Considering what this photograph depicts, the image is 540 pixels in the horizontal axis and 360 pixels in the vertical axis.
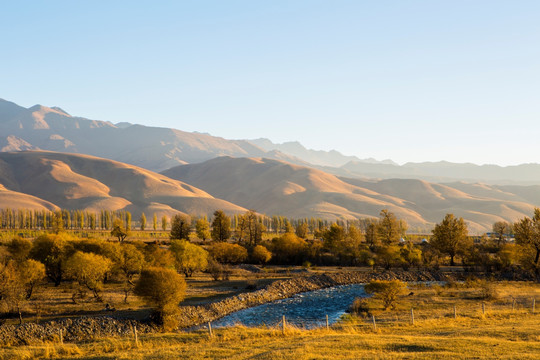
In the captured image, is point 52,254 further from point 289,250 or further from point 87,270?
point 289,250

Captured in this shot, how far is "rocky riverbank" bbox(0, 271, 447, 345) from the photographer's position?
36094 mm

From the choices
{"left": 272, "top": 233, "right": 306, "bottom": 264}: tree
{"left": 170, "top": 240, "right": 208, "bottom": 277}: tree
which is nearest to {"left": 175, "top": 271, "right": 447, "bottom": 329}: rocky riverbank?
{"left": 170, "top": 240, "right": 208, "bottom": 277}: tree

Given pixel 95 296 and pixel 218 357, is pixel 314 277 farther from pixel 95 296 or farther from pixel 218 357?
pixel 218 357

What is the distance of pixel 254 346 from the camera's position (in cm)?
2534

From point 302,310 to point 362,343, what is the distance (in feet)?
89.9

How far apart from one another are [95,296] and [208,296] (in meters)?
14.6

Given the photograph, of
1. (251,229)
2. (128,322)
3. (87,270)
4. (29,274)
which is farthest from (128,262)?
(251,229)

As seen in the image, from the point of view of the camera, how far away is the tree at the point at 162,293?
136ft

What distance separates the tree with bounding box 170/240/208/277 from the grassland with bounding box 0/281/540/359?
3827cm

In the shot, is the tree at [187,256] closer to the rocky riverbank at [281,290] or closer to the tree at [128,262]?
the tree at [128,262]

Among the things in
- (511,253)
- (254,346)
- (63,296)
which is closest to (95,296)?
(63,296)

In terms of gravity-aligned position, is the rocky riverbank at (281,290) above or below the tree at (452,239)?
below

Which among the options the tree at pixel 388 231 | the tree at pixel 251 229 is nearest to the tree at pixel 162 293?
the tree at pixel 251 229

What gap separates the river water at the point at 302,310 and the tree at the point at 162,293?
4816 millimetres
